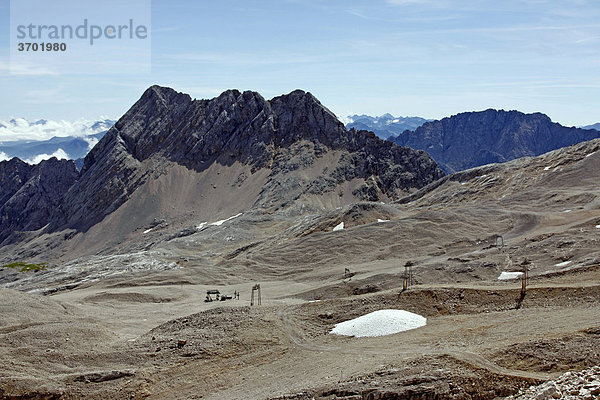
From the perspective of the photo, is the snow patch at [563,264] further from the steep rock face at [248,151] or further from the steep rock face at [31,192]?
the steep rock face at [31,192]

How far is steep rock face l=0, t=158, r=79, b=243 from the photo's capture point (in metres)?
164

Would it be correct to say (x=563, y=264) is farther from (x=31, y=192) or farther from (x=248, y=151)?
(x=31, y=192)

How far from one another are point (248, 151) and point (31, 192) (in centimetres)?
7745

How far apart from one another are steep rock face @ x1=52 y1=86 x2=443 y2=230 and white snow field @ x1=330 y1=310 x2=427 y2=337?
94.3 metres

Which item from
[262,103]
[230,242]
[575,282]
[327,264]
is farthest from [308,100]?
[575,282]

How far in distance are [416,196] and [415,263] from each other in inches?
1999

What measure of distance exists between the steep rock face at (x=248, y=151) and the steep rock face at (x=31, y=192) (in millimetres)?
15329

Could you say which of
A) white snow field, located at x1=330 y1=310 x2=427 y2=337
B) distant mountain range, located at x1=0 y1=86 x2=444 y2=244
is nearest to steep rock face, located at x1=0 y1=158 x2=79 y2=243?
distant mountain range, located at x1=0 y1=86 x2=444 y2=244

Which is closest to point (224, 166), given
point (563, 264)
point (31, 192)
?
point (31, 192)

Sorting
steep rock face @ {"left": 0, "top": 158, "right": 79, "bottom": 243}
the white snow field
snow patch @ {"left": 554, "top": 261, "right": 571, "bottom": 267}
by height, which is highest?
steep rock face @ {"left": 0, "top": 158, "right": 79, "bottom": 243}

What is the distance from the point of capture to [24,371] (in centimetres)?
2684

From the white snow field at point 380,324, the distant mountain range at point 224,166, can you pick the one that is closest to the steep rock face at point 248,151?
the distant mountain range at point 224,166

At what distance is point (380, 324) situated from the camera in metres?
31.0

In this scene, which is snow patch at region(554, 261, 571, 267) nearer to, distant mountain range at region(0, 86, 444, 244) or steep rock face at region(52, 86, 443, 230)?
distant mountain range at region(0, 86, 444, 244)
